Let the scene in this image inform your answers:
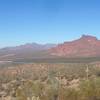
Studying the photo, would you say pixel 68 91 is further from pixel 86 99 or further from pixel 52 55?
pixel 52 55

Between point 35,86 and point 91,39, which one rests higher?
point 91,39

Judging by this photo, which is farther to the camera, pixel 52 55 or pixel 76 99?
pixel 52 55

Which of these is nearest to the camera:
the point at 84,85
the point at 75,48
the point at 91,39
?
the point at 84,85

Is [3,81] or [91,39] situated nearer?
[3,81]

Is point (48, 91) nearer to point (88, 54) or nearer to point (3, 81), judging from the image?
point (3, 81)

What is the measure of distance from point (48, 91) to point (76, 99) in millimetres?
3425

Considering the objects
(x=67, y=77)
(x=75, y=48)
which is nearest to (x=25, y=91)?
(x=67, y=77)

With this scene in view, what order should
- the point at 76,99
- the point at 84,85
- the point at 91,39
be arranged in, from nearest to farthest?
the point at 76,99 < the point at 84,85 < the point at 91,39

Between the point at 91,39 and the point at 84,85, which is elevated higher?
the point at 91,39

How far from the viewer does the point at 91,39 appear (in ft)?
617

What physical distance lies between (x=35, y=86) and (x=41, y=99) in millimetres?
3309

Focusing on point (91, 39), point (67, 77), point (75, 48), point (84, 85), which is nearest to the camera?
point (84, 85)

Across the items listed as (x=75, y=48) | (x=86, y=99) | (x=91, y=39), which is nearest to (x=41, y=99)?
(x=86, y=99)

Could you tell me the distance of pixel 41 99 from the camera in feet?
87.5
